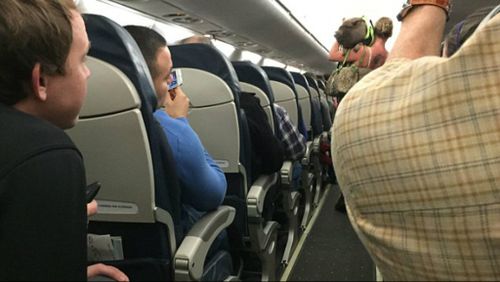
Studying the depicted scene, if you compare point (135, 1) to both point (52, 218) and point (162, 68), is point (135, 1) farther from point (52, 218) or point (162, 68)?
point (52, 218)

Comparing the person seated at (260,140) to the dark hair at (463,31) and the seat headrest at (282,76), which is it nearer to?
the seat headrest at (282,76)

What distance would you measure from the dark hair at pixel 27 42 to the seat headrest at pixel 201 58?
4.70 ft

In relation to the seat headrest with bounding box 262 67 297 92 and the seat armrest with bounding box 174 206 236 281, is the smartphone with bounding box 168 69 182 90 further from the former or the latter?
the seat headrest with bounding box 262 67 297 92

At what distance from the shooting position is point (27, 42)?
84 centimetres

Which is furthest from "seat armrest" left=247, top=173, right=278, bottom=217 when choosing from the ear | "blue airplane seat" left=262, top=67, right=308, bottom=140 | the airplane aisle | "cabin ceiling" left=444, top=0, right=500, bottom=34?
"cabin ceiling" left=444, top=0, right=500, bottom=34

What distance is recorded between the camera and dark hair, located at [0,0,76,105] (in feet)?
2.71

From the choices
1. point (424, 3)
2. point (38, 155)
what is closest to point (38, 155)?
point (38, 155)

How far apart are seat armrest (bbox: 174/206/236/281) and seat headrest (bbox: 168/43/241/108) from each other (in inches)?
32.7

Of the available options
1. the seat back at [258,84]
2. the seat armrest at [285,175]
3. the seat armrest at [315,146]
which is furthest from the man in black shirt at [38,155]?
the seat armrest at [315,146]

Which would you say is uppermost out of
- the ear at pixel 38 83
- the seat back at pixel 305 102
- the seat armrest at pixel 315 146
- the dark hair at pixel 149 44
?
the ear at pixel 38 83

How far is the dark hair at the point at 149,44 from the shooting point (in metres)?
1.84

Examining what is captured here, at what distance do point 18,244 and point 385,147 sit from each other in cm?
69

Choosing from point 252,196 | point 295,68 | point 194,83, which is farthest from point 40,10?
point 295,68

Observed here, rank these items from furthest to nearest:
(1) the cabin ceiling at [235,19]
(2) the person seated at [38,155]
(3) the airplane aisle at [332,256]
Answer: (1) the cabin ceiling at [235,19] < (3) the airplane aisle at [332,256] < (2) the person seated at [38,155]
